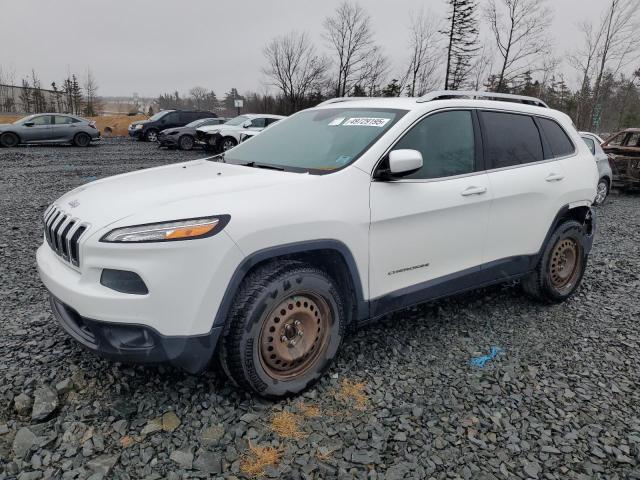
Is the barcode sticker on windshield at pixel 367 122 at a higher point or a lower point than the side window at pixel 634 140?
higher

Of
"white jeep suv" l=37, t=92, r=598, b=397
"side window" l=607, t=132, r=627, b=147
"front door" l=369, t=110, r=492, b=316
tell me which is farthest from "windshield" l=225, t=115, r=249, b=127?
"front door" l=369, t=110, r=492, b=316

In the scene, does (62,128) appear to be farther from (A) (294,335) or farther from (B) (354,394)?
(B) (354,394)

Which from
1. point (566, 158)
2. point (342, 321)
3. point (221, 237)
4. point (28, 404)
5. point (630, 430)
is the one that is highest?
point (566, 158)

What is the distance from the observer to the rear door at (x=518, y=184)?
3.49 m

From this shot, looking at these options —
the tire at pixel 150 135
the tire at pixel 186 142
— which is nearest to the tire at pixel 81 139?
the tire at pixel 186 142

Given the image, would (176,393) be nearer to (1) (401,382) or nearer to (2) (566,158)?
(1) (401,382)

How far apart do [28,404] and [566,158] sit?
436cm

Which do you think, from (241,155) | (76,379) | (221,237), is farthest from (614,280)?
(76,379)

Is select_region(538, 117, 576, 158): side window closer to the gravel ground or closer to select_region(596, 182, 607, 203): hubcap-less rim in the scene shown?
the gravel ground

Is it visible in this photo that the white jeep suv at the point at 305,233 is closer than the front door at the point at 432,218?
Yes

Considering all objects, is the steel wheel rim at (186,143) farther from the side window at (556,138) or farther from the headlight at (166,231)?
the headlight at (166,231)

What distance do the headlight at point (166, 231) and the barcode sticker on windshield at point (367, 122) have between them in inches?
54.4

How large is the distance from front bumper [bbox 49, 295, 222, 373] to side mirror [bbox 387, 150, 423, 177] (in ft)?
4.35

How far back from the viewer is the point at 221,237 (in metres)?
2.22
